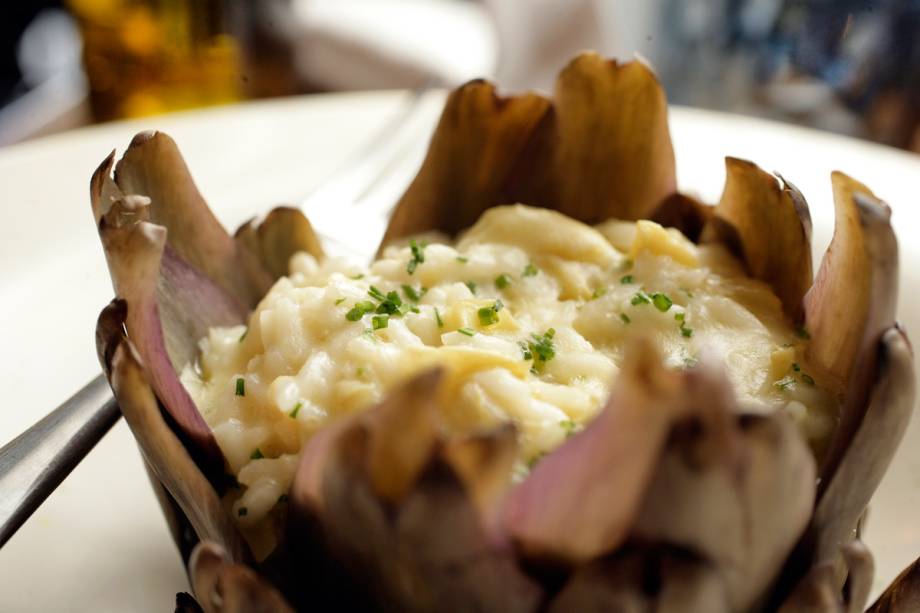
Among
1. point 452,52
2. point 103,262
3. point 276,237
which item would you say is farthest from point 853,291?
point 452,52

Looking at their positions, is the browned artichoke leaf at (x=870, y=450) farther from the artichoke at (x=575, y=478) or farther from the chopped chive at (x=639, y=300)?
the chopped chive at (x=639, y=300)

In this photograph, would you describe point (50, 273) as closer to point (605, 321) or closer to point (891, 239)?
point (605, 321)

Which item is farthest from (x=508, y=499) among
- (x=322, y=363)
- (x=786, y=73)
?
(x=786, y=73)

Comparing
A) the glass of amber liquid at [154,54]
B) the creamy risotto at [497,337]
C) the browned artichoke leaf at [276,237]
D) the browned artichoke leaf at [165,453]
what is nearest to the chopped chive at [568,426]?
the creamy risotto at [497,337]

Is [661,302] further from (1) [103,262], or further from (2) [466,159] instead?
(1) [103,262]

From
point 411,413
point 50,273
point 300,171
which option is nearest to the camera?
point 411,413

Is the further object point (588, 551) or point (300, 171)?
point (300, 171)
